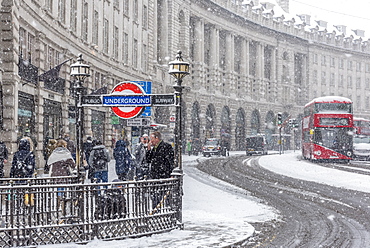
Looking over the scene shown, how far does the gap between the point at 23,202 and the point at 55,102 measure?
1944cm

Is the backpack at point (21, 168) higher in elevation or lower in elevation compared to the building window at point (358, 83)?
lower

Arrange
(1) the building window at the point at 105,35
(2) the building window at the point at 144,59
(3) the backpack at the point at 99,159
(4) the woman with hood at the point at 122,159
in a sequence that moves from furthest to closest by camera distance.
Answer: (2) the building window at the point at 144,59 < (1) the building window at the point at 105,35 < (4) the woman with hood at the point at 122,159 < (3) the backpack at the point at 99,159

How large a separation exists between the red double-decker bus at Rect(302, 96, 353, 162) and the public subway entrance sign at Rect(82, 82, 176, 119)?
2702 centimetres

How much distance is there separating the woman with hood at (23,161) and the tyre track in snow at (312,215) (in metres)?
5.50

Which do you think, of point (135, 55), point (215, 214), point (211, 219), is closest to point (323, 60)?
point (135, 55)

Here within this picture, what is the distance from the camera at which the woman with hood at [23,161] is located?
12.9 metres

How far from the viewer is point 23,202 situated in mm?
9141

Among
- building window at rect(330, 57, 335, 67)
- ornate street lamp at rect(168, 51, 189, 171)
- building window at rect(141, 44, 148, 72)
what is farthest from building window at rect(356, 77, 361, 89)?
ornate street lamp at rect(168, 51, 189, 171)

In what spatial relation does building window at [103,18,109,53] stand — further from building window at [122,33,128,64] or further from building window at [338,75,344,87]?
building window at [338,75,344,87]

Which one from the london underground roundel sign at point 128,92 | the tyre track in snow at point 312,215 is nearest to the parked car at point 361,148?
the tyre track in snow at point 312,215

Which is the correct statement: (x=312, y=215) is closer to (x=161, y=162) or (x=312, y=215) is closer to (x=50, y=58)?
(x=161, y=162)

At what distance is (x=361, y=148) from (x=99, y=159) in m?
35.9

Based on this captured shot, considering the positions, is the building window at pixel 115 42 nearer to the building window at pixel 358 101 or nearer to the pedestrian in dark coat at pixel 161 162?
the pedestrian in dark coat at pixel 161 162

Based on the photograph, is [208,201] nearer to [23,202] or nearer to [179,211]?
[179,211]
